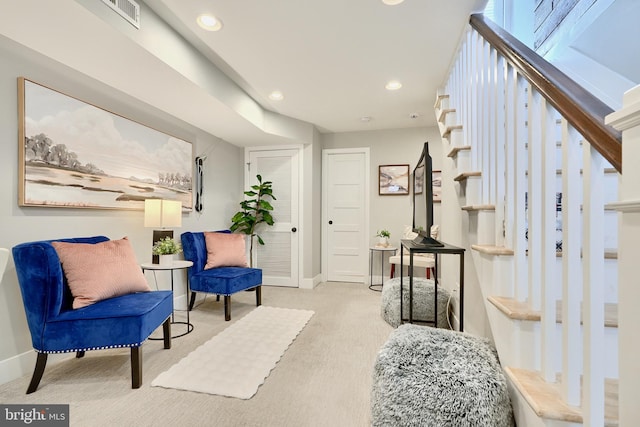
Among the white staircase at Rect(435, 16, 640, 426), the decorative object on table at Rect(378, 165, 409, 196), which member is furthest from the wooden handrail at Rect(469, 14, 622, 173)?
the decorative object on table at Rect(378, 165, 409, 196)

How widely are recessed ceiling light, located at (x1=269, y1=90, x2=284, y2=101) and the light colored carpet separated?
252 centimetres

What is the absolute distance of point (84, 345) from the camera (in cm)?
176

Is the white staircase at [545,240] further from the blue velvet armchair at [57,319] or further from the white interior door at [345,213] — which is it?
the white interior door at [345,213]

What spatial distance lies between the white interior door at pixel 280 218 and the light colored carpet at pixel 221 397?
1.80 meters

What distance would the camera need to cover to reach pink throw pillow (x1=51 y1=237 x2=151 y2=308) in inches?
74.2

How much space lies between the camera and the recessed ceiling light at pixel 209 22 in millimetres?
1990

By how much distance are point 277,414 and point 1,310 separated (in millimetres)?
1886

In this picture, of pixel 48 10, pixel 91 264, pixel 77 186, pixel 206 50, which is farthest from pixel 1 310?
pixel 206 50

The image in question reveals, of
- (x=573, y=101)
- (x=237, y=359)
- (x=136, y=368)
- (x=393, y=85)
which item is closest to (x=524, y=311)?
(x=573, y=101)

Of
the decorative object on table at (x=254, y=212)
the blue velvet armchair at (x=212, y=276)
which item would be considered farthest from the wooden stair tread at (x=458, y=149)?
the decorative object on table at (x=254, y=212)

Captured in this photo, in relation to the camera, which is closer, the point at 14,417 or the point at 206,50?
the point at 14,417

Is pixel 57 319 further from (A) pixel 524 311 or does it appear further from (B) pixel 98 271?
(A) pixel 524 311

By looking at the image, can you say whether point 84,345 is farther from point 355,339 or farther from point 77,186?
point 355,339

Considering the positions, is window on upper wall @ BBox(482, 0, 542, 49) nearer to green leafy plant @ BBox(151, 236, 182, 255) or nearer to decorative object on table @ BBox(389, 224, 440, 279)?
decorative object on table @ BBox(389, 224, 440, 279)
